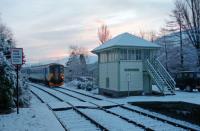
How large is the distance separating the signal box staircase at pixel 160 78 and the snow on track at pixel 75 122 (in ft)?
38.3

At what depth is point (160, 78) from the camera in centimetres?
2931

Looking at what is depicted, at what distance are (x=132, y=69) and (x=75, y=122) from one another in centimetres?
1467

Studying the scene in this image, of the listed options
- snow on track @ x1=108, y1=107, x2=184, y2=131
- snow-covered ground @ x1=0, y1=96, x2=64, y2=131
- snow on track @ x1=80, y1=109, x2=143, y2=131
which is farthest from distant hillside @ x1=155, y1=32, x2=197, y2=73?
snow-covered ground @ x1=0, y1=96, x2=64, y2=131

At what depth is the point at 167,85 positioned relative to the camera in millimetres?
29719

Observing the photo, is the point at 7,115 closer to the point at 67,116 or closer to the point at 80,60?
the point at 67,116

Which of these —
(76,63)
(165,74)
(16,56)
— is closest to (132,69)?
(165,74)

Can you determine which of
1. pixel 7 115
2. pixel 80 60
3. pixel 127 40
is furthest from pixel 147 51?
pixel 80 60

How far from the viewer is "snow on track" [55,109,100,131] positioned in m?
14.2

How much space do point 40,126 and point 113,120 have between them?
368 cm

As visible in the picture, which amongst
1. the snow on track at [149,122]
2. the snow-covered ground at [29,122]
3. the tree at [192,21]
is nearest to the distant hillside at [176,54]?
the tree at [192,21]

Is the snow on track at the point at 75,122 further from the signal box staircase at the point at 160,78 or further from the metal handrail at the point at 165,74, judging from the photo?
the metal handrail at the point at 165,74

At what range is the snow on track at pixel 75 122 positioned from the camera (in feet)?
46.6

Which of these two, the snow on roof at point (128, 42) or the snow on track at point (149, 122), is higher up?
the snow on roof at point (128, 42)

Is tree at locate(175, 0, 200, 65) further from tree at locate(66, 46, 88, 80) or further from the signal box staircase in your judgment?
tree at locate(66, 46, 88, 80)
